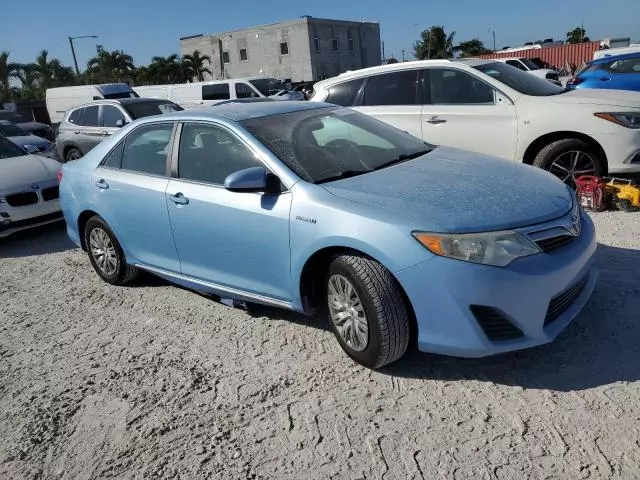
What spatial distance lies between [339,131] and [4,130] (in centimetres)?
1283

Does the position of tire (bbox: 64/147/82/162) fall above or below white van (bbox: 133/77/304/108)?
below

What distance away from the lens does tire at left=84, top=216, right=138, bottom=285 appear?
4.73 metres

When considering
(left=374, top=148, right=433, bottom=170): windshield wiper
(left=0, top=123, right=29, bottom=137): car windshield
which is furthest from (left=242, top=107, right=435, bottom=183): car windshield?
(left=0, top=123, right=29, bottom=137): car windshield

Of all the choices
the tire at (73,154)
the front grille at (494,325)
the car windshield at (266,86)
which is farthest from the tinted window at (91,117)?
the front grille at (494,325)

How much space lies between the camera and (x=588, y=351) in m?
3.11

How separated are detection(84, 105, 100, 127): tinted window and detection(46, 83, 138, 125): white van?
7.88 m

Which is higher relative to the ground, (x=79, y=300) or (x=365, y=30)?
(x=365, y=30)

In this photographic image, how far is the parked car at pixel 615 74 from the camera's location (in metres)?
13.5

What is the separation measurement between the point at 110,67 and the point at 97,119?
137 ft

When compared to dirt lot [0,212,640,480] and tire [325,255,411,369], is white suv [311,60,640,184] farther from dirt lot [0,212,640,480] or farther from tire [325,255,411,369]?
tire [325,255,411,369]

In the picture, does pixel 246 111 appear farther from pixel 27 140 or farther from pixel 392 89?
pixel 27 140

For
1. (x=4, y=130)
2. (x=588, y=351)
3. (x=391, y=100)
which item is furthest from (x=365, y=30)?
(x=588, y=351)

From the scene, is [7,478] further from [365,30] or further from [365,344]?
[365,30]

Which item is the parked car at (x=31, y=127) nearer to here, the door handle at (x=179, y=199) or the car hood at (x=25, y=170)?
the car hood at (x=25, y=170)
